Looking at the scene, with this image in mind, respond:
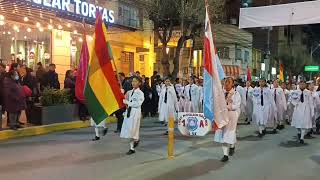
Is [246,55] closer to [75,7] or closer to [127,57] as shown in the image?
[127,57]

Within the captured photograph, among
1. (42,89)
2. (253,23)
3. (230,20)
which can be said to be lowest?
(42,89)

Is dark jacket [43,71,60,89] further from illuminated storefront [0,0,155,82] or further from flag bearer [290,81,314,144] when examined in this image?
flag bearer [290,81,314,144]

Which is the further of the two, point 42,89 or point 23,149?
point 42,89

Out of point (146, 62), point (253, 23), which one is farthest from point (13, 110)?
point (146, 62)

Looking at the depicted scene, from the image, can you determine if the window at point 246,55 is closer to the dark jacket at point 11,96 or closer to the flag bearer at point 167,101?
the flag bearer at point 167,101

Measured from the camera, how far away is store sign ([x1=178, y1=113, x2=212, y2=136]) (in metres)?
12.2

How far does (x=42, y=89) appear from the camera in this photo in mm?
17625

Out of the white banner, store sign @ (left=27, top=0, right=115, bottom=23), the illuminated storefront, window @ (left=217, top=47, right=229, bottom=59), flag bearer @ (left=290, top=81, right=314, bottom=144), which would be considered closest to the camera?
flag bearer @ (left=290, top=81, right=314, bottom=144)

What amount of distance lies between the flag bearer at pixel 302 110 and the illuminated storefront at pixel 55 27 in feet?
24.3

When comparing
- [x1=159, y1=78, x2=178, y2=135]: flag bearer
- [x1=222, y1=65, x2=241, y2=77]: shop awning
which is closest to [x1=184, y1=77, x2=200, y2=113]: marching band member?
[x1=159, y1=78, x2=178, y2=135]: flag bearer

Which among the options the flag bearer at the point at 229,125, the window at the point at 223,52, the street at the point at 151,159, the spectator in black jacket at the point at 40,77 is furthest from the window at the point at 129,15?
the window at the point at 223,52

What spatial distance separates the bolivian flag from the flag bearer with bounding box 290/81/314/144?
5762 millimetres

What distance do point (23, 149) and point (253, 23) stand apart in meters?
11.1

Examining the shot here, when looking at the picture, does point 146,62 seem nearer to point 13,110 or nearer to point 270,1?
point 13,110
